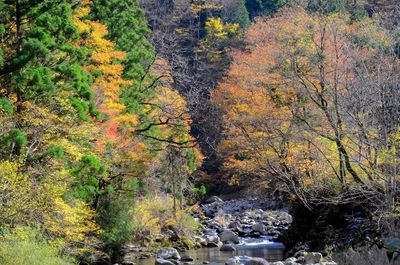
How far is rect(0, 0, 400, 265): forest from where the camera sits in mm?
15227

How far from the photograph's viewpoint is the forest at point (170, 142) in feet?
50.0

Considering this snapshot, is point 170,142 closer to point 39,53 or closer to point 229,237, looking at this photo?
point 229,237

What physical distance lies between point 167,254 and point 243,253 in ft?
10.7

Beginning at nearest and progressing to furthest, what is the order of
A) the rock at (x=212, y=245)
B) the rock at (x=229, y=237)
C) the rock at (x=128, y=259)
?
the rock at (x=128, y=259), the rock at (x=212, y=245), the rock at (x=229, y=237)

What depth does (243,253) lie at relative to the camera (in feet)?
77.3

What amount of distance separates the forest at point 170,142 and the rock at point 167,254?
0.35 feet

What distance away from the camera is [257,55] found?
29422 mm

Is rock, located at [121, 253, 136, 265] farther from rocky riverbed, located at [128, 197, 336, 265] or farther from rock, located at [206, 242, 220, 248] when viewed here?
rock, located at [206, 242, 220, 248]

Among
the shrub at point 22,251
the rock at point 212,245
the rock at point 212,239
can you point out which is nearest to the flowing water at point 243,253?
the rock at point 212,245

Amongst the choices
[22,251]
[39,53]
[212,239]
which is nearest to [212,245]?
[212,239]

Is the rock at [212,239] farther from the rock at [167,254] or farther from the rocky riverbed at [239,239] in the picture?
the rock at [167,254]

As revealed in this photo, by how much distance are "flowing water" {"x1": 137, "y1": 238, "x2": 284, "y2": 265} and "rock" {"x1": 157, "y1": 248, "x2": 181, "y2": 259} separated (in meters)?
0.40

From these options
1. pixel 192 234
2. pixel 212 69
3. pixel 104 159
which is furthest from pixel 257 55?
pixel 212 69

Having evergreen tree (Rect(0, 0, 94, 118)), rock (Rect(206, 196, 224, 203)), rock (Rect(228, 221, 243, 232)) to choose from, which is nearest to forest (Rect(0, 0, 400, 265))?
evergreen tree (Rect(0, 0, 94, 118))
